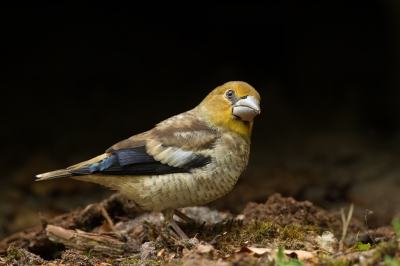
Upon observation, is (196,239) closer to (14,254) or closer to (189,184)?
(189,184)

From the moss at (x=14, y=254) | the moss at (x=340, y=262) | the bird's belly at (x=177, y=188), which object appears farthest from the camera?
the bird's belly at (x=177, y=188)

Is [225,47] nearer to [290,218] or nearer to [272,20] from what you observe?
[272,20]

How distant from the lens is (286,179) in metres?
8.77

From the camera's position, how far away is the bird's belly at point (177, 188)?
4758mm

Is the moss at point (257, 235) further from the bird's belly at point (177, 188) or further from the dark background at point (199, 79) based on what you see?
the dark background at point (199, 79)

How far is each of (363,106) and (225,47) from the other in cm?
308

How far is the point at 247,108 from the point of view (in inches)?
196

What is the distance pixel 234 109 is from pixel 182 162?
686 millimetres

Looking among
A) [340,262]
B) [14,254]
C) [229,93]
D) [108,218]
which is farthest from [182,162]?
[340,262]

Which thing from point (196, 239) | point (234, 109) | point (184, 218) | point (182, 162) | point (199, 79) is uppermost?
point (199, 79)

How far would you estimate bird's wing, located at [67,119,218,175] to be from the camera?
4859 millimetres

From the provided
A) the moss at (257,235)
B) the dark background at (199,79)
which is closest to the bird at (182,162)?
the moss at (257,235)

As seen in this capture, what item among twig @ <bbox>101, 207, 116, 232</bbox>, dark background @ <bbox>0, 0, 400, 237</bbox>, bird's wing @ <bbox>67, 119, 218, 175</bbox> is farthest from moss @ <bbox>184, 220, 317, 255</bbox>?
dark background @ <bbox>0, 0, 400, 237</bbox>

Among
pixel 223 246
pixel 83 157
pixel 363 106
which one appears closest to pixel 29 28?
pixel 83 157
